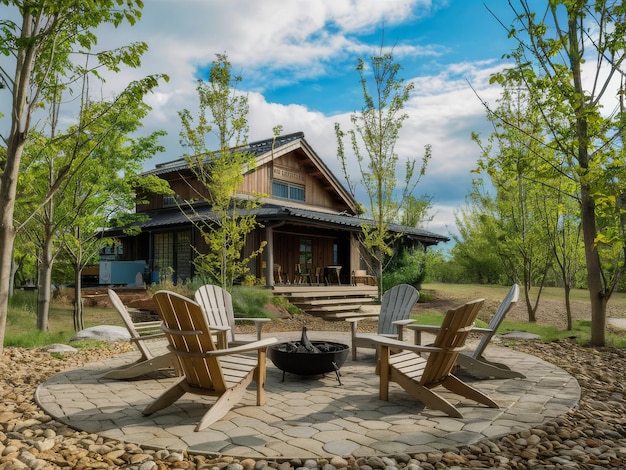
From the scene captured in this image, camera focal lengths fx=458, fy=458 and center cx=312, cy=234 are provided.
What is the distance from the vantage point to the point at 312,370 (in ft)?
14.9

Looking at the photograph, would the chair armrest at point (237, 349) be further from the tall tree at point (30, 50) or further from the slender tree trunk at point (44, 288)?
the slender tree trunk at point (44, 288)

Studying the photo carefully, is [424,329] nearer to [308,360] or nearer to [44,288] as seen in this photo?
[308,360]

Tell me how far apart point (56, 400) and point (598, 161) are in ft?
22.8

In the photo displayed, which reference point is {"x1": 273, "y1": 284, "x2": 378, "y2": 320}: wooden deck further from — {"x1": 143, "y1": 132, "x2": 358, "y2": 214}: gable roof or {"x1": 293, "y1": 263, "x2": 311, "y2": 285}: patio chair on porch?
{"x1": 143, "y1": 132, "x2": 358, "y2": 214}: gable roof

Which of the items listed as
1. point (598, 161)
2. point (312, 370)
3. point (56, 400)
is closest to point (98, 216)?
point (56, 400)

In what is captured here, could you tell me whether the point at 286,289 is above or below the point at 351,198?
below

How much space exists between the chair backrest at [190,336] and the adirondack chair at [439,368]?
140 cm

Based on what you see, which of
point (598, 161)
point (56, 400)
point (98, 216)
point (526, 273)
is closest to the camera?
point (56, 400)

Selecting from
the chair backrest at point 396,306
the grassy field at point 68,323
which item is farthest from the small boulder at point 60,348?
the chair backrest at point 396,306

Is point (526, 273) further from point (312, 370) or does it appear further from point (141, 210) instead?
point (141, 210)

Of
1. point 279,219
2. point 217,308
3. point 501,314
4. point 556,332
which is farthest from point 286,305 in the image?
point 501,314

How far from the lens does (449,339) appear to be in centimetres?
359

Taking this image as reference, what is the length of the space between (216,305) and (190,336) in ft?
6.76

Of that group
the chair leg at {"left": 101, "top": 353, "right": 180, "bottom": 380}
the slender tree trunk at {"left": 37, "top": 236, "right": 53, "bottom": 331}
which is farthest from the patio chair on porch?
the chair leg at {"left": 101, "top": 353, "right": 180, "bottom": 380}
